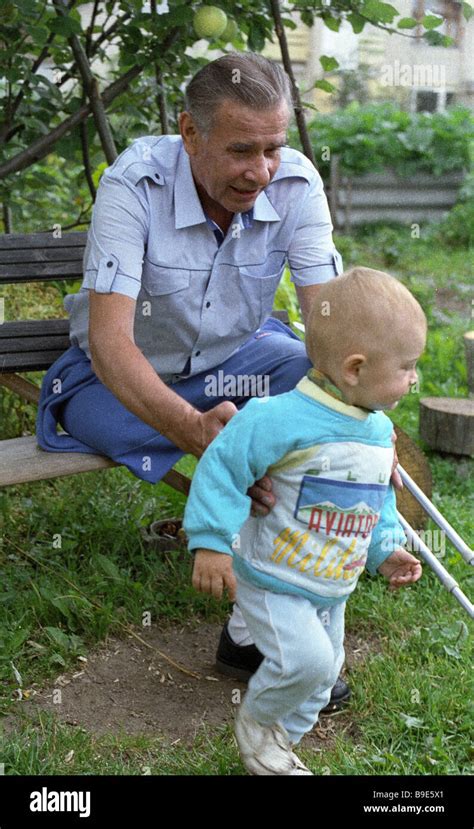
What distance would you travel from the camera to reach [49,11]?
479 centimetres

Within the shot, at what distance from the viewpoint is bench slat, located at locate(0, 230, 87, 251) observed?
3836 mm

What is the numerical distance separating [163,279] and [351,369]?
1.01 meters

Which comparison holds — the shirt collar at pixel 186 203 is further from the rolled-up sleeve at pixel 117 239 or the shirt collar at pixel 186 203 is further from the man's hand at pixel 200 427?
the man's hand at pixel 200 427

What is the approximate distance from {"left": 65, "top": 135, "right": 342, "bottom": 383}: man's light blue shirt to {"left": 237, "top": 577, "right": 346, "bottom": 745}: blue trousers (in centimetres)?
94

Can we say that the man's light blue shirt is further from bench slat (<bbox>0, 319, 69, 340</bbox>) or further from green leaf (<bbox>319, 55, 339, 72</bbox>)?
green leaf (<bbox>319, 55, 339, 72</bbox>)

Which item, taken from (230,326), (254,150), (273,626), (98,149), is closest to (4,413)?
(98,149)

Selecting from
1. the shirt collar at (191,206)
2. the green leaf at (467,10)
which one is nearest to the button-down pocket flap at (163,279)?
the shirt collar at (191,206)

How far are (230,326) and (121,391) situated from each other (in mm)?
542

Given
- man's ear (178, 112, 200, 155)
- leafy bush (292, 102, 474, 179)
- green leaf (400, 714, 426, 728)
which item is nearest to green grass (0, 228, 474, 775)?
green leaf (400, 714, 426, 728)

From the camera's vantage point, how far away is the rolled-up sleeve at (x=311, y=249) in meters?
3.28

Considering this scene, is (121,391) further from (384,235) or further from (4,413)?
(384,235)

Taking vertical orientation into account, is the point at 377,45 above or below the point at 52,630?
above
